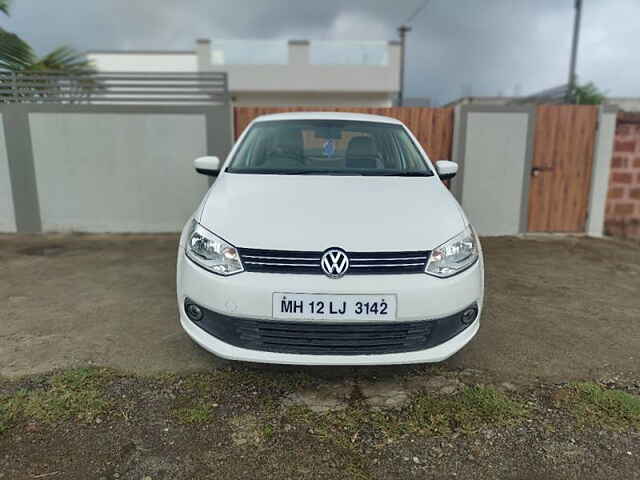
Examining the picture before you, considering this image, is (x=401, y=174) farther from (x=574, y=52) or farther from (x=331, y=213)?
(x=574, y=52)

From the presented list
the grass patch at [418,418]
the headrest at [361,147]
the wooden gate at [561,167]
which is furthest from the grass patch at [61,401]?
the wooden gate at [561,167]

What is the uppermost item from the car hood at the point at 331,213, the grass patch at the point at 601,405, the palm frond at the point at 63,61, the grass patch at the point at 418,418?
the palm frond at the point at 63,61

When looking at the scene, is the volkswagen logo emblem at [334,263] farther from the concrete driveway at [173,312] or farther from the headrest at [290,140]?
the headrest at [290,140]

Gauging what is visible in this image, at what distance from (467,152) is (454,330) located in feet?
14.3

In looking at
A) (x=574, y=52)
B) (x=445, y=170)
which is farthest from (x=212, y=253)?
(x=574, y=52)

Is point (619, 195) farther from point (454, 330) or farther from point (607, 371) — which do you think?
point (454, 330)

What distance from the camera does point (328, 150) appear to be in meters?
3.39

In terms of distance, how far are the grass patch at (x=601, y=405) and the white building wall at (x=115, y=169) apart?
16.6ft

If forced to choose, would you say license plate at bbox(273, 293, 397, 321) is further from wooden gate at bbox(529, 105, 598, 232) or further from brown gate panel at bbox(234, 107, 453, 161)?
wooden gate at bbox(529, 105, 598, 232)

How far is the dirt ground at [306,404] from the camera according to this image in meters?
1.86

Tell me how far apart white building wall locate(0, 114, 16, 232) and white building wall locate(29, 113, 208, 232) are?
383 mm

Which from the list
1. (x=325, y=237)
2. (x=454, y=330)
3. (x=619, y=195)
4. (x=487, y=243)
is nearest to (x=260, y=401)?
(x=325, y=237)

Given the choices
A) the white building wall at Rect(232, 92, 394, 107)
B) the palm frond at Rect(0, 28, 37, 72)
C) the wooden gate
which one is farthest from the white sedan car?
the white building wall at Rect(232, 92, 394, 107)

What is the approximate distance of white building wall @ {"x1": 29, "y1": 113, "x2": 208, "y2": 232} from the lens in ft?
20.0
